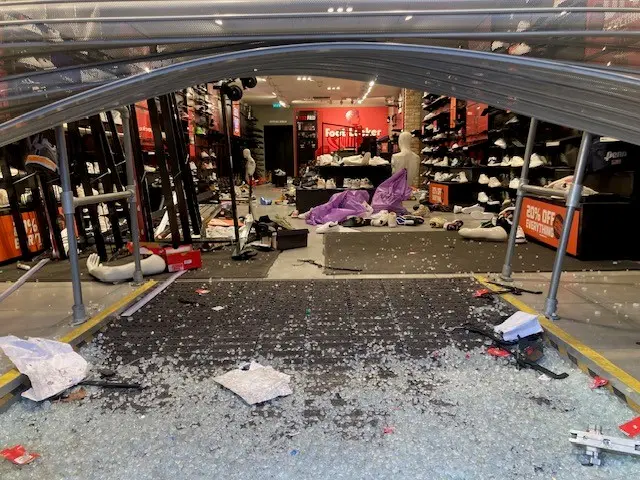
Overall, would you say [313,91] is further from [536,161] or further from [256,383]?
[256,383]

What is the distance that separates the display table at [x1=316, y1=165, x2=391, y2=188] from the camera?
8.31 metres

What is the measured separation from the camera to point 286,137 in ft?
71.7

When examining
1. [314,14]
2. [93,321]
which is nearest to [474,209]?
[93,321]

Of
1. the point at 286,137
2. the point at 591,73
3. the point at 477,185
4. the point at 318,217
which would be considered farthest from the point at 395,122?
the point at 591,73

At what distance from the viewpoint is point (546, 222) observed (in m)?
4.36

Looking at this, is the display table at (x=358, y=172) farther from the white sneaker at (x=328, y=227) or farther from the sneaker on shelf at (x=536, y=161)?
the sneaker on shelf at (x=536, y=161)

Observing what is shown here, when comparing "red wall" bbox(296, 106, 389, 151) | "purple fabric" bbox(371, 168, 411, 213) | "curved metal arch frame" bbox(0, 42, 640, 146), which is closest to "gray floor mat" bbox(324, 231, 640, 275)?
"purple fabric" bbox(371, 168, 411, 213)

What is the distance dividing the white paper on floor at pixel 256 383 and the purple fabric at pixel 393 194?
16.9 ft

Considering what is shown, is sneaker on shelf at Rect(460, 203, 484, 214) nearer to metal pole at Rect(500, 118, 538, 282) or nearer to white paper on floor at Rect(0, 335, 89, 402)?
metal pole at Rect(500, 118, 538, 282)

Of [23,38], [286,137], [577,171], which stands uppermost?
[23,38]

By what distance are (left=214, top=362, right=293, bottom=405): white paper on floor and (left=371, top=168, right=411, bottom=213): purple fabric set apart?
516 cm

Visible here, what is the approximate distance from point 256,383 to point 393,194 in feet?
17.7

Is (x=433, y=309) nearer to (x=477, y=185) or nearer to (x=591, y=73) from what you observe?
(x=591, y=73)

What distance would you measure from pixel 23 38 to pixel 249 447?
156 centimetres
